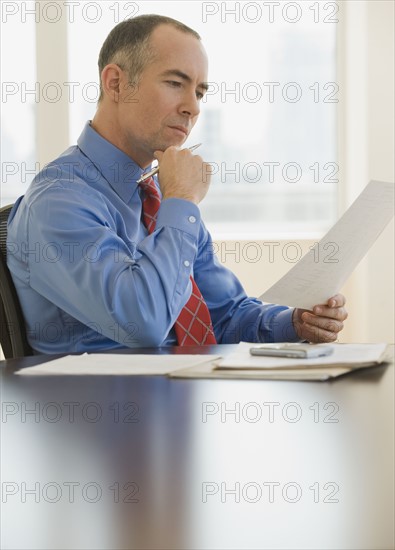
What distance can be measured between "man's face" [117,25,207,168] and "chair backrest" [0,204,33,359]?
1.47ft

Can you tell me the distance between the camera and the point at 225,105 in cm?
469

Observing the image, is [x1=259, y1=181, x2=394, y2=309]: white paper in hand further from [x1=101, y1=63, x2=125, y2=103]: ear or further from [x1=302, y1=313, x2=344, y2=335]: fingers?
[x1=101, y1=63, x2=125, y2=103]: ear

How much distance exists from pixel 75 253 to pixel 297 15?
347 centimetres

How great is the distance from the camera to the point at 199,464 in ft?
2.33

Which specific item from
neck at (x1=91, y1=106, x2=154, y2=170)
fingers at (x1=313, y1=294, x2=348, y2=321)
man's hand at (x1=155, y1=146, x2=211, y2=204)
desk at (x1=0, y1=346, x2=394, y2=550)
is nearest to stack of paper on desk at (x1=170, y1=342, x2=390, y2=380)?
desk at (x1=0, y1=346, x2=394, y2=550)

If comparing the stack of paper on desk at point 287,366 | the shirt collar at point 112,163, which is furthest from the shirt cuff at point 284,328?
the stack of paper on desk at point 287,366

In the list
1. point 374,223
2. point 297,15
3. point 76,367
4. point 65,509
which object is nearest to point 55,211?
point 76,367

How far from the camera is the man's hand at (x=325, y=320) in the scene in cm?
170

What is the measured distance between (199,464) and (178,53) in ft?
4.37

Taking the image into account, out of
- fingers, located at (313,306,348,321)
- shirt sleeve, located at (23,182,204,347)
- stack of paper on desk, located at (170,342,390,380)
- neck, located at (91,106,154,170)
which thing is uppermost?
neck, located at (91,106,154,170)

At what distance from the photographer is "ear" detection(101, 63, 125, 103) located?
1.95 m

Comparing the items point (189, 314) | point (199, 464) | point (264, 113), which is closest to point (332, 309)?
point (189, 314)

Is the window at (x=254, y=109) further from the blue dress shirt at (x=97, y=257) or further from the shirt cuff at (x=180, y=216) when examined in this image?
the shirt cuff at (x=180, y=216)

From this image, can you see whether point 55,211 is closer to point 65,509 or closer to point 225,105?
point 65,509
